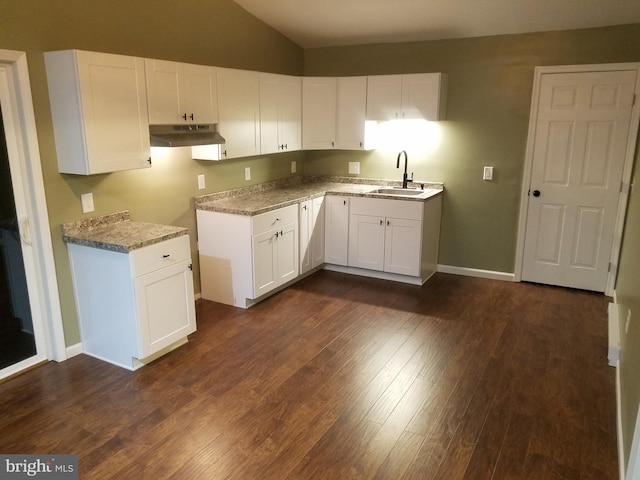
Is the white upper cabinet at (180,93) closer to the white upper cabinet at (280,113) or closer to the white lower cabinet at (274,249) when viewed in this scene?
the white upper cabinet at (280,113)

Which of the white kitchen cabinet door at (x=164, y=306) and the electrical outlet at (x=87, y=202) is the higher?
the electrical outlet at (x=87, y=202)

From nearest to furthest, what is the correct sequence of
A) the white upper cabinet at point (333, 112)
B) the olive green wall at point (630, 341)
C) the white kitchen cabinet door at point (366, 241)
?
the olive green wall at point (630, 341) < the white kitchen cabinet door at point (366, 241) < the white upper cabinet at point (333, 112)

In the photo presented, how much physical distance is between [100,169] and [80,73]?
57 cm

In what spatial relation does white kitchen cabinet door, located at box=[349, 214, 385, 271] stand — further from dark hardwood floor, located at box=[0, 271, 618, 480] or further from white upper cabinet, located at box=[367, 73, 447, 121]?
white upper cabinet, located at box=[367, 73, 447, 121]

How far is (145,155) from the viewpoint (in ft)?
10.9

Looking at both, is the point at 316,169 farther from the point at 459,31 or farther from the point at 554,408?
the point at 554,408

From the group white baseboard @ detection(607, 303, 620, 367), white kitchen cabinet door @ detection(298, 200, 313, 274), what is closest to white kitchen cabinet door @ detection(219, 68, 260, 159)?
white kitchen cabinet door @ detection(298, 200, 313, 274)

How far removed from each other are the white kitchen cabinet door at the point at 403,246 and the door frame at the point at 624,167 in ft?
3.48

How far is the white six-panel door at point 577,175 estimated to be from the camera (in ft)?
13.9

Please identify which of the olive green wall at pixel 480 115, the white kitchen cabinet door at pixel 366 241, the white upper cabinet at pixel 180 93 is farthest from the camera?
the white kitchen cabinet door at pixel 366 241

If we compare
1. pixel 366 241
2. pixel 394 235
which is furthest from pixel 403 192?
pixel 366 241

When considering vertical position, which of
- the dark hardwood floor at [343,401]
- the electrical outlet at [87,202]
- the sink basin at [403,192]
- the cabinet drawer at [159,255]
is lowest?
the dark hardwood floor at [343,401]

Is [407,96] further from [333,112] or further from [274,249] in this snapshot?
[274,249]

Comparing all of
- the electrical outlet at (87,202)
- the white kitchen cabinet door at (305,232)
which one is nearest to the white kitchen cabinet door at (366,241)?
the white kitchen cabinet door at (305,232)
